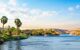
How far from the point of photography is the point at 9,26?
362 ft

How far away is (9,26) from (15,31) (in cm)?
1075

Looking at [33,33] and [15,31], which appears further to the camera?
[33,33]

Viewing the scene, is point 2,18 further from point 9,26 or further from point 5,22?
point 9,26

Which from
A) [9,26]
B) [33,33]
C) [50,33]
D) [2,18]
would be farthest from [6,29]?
[50,33]

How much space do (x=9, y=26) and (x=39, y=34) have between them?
78851 mm

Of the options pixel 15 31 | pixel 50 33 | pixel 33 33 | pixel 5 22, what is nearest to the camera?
pixel 5 22

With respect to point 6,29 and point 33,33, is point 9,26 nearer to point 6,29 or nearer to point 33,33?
point 6,29

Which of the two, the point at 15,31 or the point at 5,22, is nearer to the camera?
the point at 5,22

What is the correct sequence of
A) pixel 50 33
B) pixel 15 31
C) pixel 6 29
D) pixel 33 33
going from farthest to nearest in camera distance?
pixel 50 33
pixel 33 33
pixel 15 31
pixel 6 29

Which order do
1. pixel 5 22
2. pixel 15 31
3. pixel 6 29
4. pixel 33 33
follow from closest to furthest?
pixel 5 22
pixel 6 29
pixel 15 31
pixel 33 33

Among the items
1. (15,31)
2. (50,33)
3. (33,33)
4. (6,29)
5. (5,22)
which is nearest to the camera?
(5,22)

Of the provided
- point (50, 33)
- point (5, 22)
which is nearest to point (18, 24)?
point (5, 22)

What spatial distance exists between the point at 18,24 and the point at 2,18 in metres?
12.8

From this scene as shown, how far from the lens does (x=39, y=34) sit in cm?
18812
